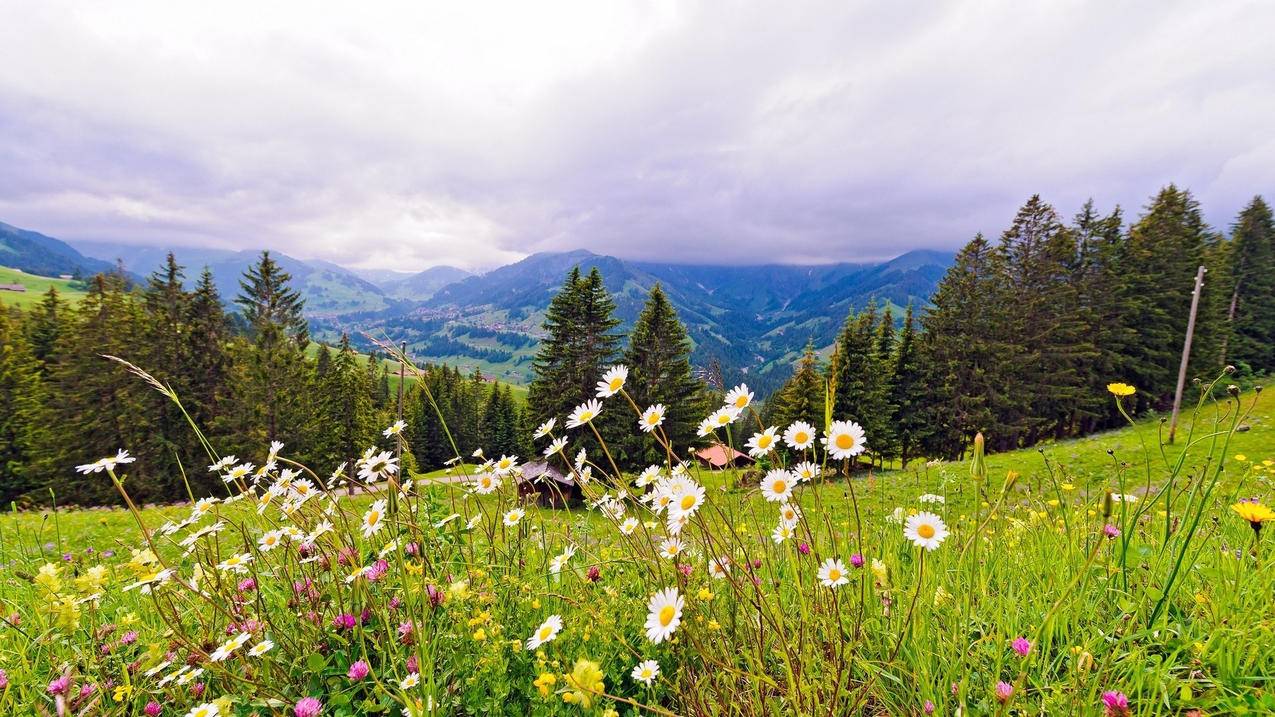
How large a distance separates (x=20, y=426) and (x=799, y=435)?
44.2 metres

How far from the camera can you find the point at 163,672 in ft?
7.20

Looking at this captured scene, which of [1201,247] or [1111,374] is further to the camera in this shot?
[1201,247]

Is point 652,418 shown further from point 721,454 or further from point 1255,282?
point 1255,282

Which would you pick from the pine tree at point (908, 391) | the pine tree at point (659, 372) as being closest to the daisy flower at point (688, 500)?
the pine tree at point (659, 372)

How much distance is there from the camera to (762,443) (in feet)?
7.02

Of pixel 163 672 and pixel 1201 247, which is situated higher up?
pixel 1201 247

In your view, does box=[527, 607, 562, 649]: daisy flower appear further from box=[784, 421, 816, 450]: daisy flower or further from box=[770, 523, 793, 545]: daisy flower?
box=[784, 421, 816, 450]: daisy flower

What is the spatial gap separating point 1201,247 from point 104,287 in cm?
6513

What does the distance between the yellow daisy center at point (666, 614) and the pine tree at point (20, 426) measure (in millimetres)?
40746

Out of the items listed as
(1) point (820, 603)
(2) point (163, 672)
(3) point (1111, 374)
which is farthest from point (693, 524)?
(3) point (1111, 374)

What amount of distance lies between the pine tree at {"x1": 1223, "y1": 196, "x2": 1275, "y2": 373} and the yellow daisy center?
Result: 2166 inches

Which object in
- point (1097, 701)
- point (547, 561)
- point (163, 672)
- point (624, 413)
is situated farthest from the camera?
point (624, 413)

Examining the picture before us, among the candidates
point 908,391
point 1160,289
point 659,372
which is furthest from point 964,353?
point 659,372

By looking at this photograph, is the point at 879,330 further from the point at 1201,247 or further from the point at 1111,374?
the point at 1201,247
